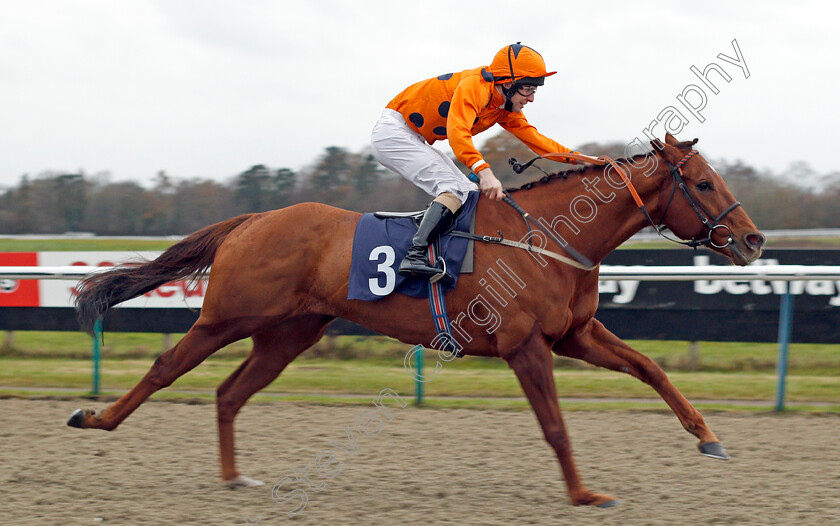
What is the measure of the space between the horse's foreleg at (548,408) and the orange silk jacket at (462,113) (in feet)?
3.00

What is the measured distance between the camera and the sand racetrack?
3.42m

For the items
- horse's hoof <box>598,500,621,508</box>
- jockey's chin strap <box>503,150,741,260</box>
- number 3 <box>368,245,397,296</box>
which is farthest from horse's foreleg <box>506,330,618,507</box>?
number 3 <box>368,245,397,296</box>

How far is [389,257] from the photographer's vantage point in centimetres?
374

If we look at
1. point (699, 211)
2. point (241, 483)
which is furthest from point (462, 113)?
point (241, 483)

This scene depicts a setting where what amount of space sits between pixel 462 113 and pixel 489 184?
1.17ft

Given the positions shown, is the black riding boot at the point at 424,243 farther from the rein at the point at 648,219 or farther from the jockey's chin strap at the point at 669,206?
the jockey's chin strap at the point at 669,206

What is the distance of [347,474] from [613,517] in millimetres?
1440

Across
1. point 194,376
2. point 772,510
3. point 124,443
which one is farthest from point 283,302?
point 194,376

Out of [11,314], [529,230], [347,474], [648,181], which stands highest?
[648,181]

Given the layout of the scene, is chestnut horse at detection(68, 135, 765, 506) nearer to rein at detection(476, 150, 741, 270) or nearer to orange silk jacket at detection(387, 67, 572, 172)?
rein at detection(476, 150, 741, 270)

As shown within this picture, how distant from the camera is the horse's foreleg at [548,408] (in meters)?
3.48

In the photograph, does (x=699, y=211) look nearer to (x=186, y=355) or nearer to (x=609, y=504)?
(x=609, y=504)

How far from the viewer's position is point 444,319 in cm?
366

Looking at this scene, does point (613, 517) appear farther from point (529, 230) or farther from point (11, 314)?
point (11, 314)
